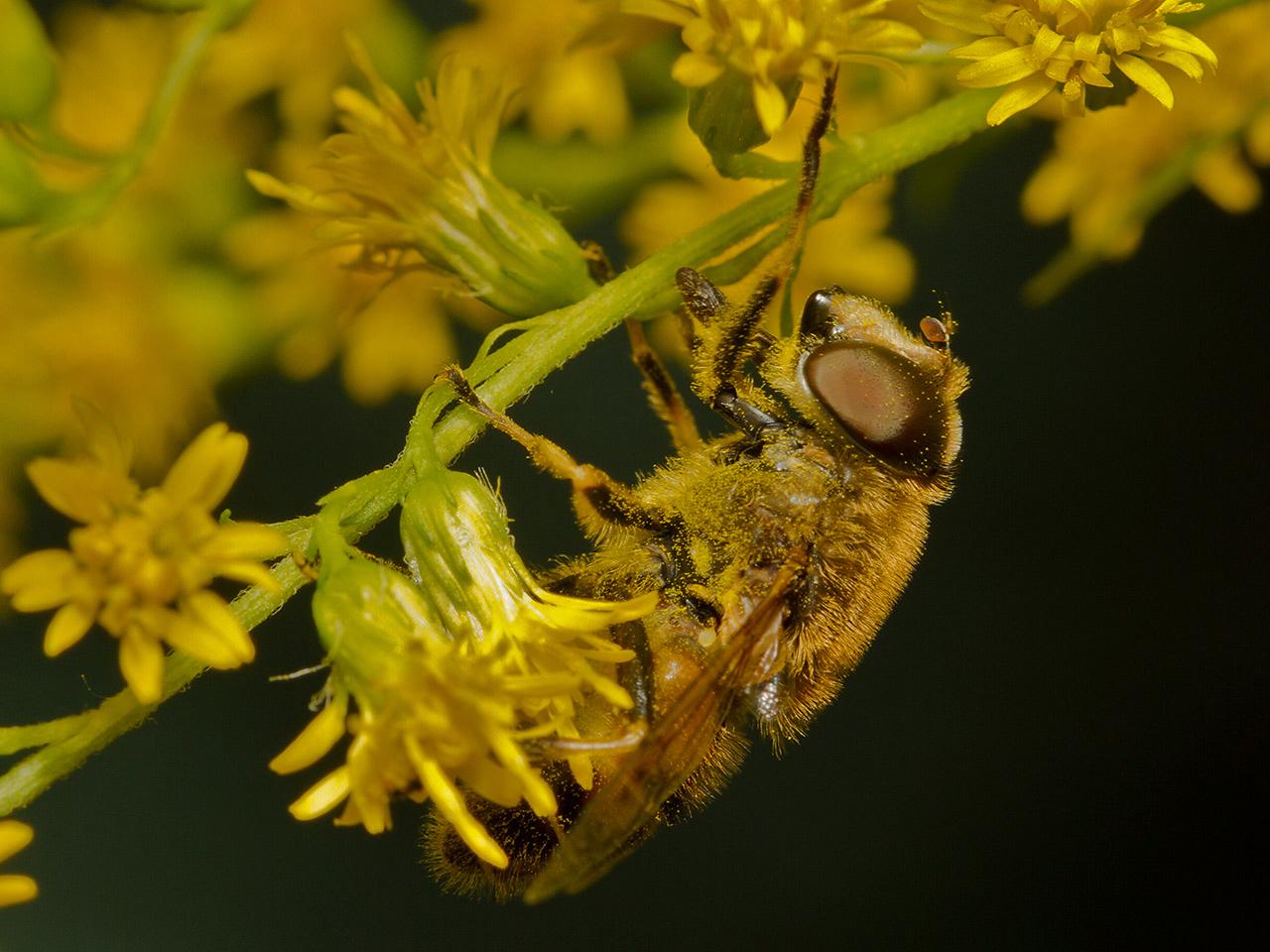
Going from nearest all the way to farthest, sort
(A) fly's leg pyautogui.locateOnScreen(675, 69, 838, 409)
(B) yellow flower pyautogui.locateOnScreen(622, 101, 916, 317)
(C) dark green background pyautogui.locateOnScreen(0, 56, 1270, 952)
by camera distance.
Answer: (A) fly's leg pyautogui.locateOnScreen(675, 69, 838, 409)
(B) yellow flower pyautogui.locateOnScreen(622, 101, 916, 317)
(C) dark green background pyautogui.locateOnScreen(0, 56, 1270, 952)

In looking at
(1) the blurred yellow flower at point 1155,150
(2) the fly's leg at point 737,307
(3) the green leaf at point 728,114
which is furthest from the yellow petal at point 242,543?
(1) the blurred yellow flower at point 1155,150

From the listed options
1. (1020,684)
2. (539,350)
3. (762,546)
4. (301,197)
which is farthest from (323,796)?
(1020,684)

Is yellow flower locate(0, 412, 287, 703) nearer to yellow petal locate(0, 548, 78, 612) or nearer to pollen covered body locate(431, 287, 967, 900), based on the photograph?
yellow petal locate(0, 548, 78, 612)

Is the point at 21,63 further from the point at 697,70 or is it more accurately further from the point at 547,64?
the point at 547,64

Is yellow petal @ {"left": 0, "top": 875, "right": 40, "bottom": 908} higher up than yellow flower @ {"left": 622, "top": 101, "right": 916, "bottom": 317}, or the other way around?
yellow flower @ {"left": 622, "top": 101, "right": 916, "bottom": 317}

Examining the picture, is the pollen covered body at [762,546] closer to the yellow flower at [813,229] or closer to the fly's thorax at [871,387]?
the fly's thorax at [871,387]

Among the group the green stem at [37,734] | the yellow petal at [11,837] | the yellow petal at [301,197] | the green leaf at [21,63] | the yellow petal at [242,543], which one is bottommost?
the yellow petal at [11,837]

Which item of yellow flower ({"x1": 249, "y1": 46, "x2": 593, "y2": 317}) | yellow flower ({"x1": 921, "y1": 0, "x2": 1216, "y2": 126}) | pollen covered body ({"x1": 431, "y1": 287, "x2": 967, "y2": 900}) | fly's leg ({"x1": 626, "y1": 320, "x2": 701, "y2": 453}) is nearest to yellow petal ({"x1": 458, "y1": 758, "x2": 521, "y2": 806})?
pollen covered body ({"x1": 431, "y1": 287, "x2": 967, "y2": 900})

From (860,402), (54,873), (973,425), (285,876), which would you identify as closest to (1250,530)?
(973,425)
